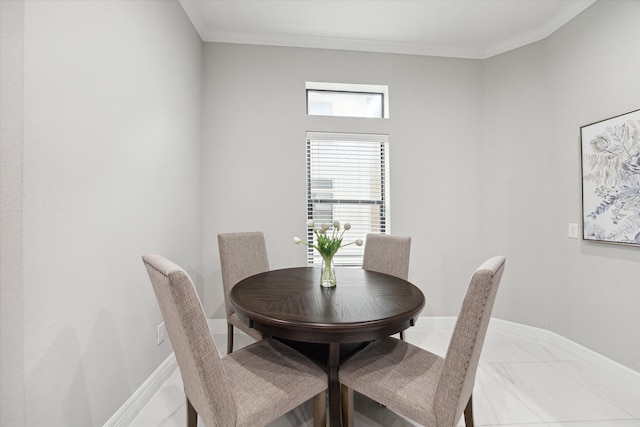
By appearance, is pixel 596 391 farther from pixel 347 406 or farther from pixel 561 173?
pixel 347 406

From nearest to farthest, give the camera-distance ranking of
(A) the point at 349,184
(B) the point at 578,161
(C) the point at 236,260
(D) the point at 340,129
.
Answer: (C) the point at 236,260
(B) the point at 578,161
(D) the point at 340,129
(A) the point at 349,184

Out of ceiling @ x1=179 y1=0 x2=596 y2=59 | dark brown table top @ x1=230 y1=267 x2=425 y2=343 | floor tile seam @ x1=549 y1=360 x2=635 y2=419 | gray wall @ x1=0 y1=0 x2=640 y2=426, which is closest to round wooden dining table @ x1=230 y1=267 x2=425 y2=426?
dark brown table top @ x1=230 y1=267 x2=425 y2=343

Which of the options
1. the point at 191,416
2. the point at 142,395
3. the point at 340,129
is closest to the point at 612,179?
the point at 340,129

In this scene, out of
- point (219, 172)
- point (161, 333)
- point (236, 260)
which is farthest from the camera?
point (219, 172)

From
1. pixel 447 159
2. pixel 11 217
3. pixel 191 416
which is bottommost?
pixel 191 416

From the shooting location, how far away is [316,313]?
48.9 inches

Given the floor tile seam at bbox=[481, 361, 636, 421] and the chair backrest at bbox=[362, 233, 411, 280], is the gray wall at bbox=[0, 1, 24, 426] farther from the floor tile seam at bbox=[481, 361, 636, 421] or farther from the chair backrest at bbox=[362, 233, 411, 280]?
the floor tile seam at bbox=[481, 361, 636, 421]

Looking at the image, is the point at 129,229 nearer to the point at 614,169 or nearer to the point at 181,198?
the point at 181,198

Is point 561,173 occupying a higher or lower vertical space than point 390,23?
lower

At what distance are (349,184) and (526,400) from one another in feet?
7.23

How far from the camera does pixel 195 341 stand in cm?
92

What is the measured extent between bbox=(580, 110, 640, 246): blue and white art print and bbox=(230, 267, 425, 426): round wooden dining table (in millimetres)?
1715

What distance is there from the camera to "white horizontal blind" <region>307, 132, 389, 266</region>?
9.61 feet

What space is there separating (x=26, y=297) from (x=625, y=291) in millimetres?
3459
